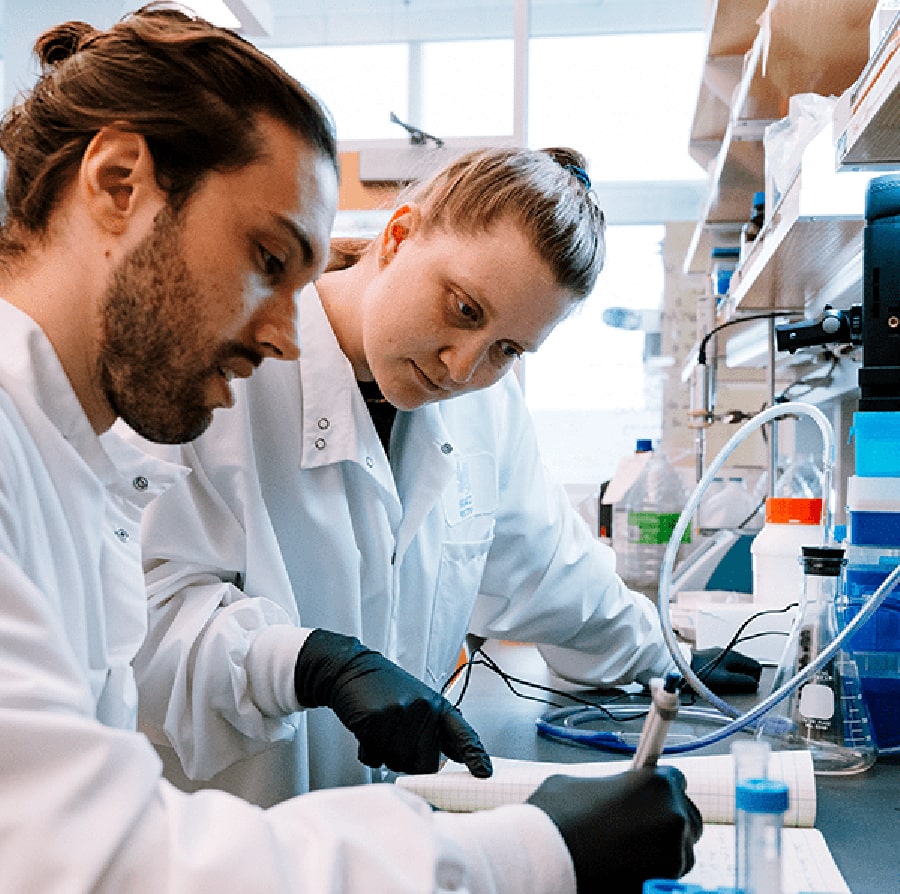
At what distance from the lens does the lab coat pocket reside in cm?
173

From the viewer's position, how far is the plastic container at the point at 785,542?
6.39 ft

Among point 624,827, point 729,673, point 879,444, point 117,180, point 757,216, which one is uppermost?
point 757,216

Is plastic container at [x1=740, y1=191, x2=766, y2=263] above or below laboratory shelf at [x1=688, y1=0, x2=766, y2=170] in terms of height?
below

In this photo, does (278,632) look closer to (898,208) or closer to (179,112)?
(179,112)

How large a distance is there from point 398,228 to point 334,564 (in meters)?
0.51

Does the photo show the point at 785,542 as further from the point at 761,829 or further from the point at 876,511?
the point at 761,829

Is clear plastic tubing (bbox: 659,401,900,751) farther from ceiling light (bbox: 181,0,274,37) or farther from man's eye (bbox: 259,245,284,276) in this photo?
ceiling light (bbox: 181,0,274,37)

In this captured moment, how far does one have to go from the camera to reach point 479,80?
5875 mm

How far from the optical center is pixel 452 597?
68.4 inches

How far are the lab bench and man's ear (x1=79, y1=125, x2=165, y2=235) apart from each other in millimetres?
796

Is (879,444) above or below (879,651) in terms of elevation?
above

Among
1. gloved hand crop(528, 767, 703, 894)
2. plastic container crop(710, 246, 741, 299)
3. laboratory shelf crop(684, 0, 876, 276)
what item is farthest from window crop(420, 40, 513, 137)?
gloved hand crop(528, 767, 703, 894)

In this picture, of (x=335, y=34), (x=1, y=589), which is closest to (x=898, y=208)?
(x=1, y=589)

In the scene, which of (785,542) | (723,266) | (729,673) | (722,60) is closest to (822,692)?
(729,673)
